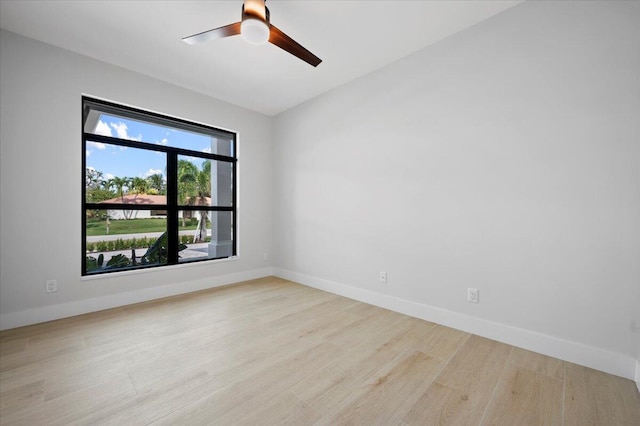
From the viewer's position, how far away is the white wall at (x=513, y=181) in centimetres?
185

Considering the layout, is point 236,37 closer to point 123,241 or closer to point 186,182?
point 186,182

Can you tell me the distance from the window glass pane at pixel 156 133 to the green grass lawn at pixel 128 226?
3.38ft

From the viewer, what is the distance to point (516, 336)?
221 centimetres

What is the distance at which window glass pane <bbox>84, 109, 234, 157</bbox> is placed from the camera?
10.3 ft

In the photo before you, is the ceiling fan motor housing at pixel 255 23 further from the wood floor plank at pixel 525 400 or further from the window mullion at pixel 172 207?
the wood floor plank at pixel 525 400

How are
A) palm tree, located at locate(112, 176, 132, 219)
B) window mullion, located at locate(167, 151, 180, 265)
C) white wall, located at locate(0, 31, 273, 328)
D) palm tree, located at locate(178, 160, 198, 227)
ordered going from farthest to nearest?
palm tree, located at locate(178, 160, 198, 227), window mullion, located at locate(167, 151, 180, 265), palm tree, located at locate(112, 176, 132, 219), white wall, located at locate(0, 31, 273, 328)

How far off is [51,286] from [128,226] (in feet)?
3.03

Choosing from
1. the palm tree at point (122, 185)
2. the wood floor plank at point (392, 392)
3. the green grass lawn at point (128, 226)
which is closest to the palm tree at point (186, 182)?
the green grass lawn at point (128, 226)

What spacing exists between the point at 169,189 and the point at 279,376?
2.95 metres

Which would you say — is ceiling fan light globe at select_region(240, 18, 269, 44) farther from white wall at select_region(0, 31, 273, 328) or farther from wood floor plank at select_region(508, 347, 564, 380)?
wood floor plank at select_region(508, 347, 564, 380)

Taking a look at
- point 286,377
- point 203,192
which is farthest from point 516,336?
point 203,192

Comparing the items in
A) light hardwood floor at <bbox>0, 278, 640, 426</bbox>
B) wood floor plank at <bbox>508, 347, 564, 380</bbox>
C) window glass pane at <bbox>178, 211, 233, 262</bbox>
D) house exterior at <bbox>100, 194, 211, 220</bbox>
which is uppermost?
house exterior at <bbox>100, 194, 211, 220</bbox>

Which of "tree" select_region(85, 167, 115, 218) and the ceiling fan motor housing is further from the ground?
the ceiling fan motor housing

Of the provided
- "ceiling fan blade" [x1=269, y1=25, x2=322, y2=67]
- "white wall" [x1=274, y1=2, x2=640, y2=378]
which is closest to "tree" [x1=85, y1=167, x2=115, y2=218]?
"ceiling fan blade" [x1=269, y1=25, x2=322, y2=67]
